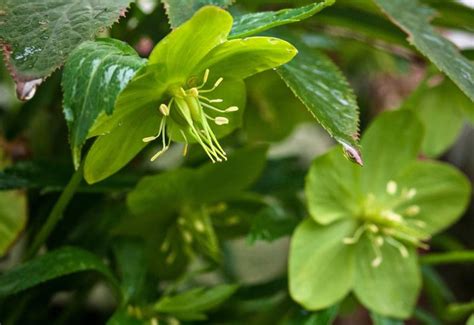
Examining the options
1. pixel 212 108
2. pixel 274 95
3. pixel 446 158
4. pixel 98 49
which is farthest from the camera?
pixel 446 158

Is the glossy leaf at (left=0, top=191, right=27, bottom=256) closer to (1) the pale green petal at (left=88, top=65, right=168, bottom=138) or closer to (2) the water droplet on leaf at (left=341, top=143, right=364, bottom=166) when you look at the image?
(1) the pale green petal at (left=88, top=65, right=168, bottom=138)

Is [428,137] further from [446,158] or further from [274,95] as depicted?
[446,158]

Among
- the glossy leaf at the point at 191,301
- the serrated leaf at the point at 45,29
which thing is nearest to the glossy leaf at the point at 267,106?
the glossy leaf at the point at 191,301

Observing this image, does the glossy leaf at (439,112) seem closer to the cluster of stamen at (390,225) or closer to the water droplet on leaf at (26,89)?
the cluster of stamen at (390,225)

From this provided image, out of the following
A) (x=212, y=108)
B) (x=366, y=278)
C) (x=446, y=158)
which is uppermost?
(x=212, y=108)

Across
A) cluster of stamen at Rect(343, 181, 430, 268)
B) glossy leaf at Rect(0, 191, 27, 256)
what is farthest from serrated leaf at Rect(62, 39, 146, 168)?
cluster of stamen at Rect(343, 181, 430, 268)

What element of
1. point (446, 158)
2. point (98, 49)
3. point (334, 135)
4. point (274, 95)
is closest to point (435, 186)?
point (274, 95)

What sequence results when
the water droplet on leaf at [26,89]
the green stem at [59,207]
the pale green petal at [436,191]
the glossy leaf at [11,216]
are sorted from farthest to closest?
the pale green petal at [436,191]
the glossy leaf at [11,216]
the green stem at [59,207]
the water droplet on leaf at [26,89]
